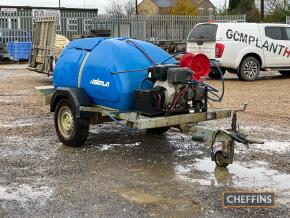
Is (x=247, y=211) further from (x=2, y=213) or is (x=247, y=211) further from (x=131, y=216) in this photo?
(x=2, y=213)

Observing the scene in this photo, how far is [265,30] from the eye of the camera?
17391mm

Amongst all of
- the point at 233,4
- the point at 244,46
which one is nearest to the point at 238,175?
the point at 244,46

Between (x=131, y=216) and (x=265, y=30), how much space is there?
44.3 ft

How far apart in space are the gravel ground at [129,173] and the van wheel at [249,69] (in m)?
7.09

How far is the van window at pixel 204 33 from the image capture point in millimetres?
16809

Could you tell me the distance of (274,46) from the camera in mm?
17500

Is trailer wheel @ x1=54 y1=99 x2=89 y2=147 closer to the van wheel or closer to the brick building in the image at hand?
the van wheel

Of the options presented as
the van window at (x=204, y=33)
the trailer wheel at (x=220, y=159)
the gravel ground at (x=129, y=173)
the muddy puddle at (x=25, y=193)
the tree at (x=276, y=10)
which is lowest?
the muddy puddle at (x=25, y=193)

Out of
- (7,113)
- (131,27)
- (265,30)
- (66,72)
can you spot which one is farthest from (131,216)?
(131,27)

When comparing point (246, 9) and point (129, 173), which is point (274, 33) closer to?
point (129, 173)

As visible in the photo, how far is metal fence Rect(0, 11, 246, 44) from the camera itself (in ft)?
91.8

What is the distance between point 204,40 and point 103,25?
1326 cm

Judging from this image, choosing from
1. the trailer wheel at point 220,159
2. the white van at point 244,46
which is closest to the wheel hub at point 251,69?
the white van at point 244,46

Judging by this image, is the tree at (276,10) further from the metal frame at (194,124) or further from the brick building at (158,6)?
the metal frame at (194,124)
